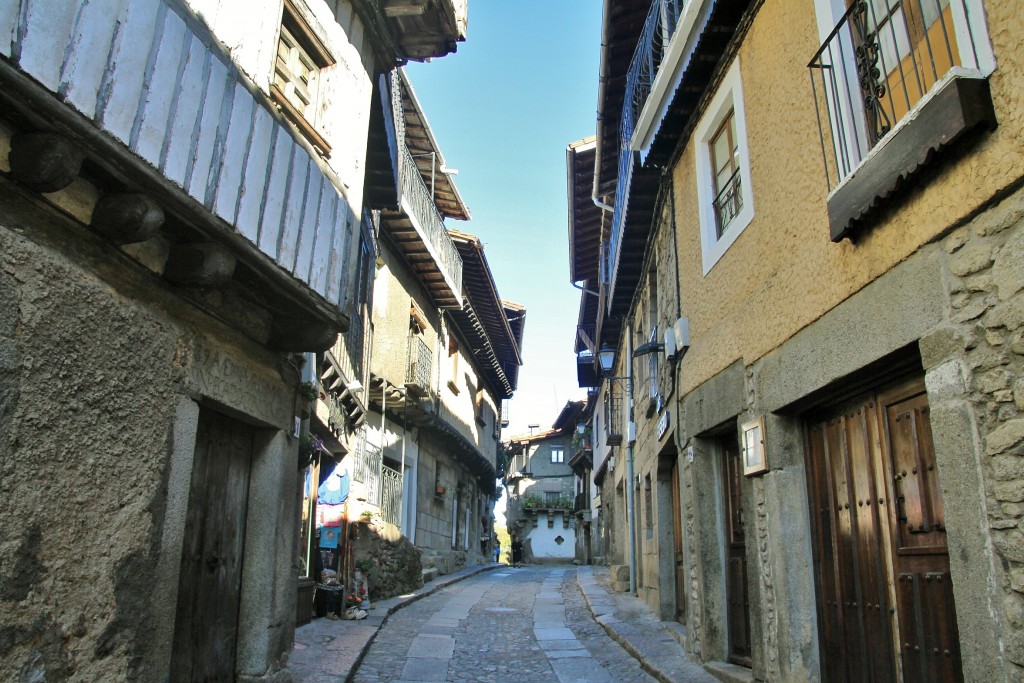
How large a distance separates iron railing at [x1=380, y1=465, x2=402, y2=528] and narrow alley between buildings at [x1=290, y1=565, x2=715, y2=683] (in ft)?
5.10

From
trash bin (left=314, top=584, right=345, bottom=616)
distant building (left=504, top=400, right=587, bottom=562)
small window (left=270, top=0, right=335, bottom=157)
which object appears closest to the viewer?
small window (left=270, top=0, right=335, bottom=157)

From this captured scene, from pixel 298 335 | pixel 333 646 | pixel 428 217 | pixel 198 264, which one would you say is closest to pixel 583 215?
pixel 428 217

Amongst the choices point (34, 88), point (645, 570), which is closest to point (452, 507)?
point (645, 570)

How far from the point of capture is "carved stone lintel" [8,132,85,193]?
301 centimetres

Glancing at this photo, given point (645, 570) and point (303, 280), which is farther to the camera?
point (645, 570)

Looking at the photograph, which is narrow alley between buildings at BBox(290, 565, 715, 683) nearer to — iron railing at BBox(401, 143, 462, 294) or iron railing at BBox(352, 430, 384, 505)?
iron railing at BBox(352, 430, 384, 505)

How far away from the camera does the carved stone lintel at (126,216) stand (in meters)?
3.52

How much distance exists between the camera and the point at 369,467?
456 inches

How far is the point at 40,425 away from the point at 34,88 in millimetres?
1359

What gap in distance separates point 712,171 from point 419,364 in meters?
8.26

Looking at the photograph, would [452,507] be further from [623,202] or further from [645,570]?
[623,202]

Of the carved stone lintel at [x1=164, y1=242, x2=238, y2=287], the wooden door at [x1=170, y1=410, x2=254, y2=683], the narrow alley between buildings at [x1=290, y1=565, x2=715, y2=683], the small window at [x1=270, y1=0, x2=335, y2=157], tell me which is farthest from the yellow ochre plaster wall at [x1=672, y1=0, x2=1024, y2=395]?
the wooden door at [x1=170, y1=410, x2=254, y2=683]

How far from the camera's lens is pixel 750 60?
5391mm

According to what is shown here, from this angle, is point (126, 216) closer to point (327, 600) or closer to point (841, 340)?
point (841, 340)
